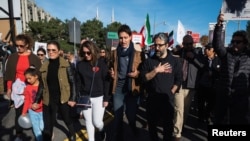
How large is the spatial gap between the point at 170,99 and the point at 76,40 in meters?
6.54

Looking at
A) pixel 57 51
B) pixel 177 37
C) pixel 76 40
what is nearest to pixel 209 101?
pixel 57 51

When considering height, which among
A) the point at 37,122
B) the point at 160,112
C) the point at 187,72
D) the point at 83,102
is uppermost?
the point at 187,72

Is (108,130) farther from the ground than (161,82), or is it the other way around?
(161,82)

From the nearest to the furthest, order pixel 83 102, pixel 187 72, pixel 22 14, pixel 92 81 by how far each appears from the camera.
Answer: pixel 83 102 → pixel 92 81 → pixel 187 72 → pixel 22 14

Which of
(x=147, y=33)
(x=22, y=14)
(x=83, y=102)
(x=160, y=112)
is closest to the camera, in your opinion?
(x=160, y=112)

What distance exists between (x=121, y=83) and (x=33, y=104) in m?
1.42

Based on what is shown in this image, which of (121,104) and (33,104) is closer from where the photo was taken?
(33,104)

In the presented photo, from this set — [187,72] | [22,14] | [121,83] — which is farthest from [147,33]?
[22,14]

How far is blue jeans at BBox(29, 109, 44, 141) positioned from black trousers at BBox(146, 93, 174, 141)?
5.65 feet

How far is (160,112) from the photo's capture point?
13.7 ft

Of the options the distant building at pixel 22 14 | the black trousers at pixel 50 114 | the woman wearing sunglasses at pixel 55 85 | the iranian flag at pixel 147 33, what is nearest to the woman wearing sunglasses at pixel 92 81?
the woman wearing sunglasses at pixel 55 85

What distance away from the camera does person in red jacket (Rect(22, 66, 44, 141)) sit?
4.51 m

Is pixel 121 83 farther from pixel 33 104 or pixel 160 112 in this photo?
pixel 33 104

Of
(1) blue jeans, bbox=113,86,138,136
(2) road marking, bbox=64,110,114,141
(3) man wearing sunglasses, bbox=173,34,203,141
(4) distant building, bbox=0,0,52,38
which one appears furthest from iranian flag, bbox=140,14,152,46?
(1) blue jeans, bbox=113,86,138,136
